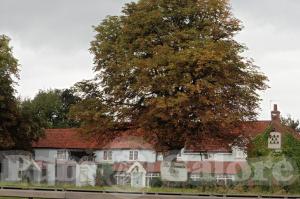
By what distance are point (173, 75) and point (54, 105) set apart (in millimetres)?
55691

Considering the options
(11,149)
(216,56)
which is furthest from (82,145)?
(216,56)

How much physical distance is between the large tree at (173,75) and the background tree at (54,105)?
4782 centimetres

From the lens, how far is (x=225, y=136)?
4181 cm

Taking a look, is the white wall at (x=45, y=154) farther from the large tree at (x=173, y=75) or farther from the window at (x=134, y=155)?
the large tree at (x=173, y=75)

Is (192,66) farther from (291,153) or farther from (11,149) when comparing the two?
(11,149)

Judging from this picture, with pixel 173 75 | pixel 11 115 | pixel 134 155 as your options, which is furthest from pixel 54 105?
pixel 173 75

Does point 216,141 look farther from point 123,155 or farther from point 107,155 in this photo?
point 107,155

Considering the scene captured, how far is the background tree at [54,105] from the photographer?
91938 mm

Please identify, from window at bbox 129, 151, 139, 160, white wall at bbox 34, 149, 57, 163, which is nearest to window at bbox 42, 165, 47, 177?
white wall at bbox 34, 149, 57, 163

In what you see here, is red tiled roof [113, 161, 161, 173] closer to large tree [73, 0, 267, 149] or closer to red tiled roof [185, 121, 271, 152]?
large tree [73, 0, 267, 149]

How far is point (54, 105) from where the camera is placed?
92.2m

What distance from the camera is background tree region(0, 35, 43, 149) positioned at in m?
51.6

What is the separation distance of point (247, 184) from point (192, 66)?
1002cm

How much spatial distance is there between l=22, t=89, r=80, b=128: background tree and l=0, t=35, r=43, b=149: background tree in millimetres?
35607
